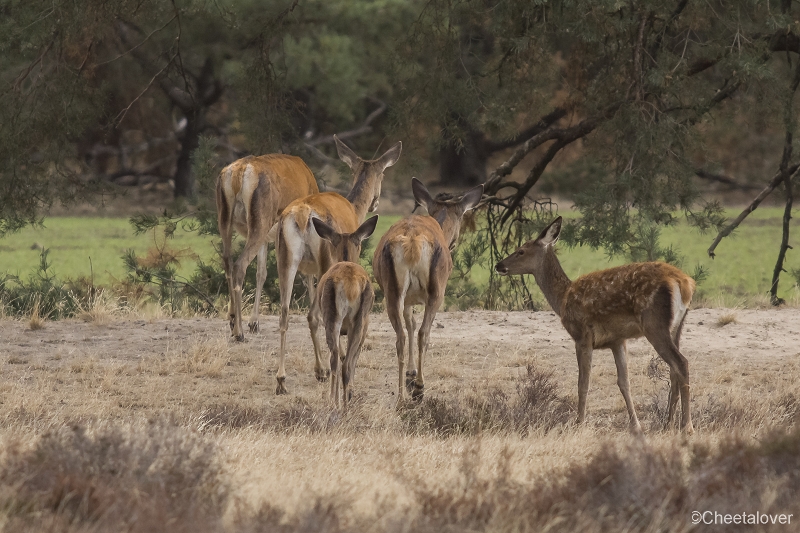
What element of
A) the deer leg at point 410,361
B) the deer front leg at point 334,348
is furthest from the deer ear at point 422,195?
the deer front leg at point 334,348

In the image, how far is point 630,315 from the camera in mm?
8070

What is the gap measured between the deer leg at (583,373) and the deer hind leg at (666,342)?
1.67ft

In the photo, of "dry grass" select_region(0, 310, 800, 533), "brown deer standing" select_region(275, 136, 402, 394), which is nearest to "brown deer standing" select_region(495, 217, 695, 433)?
"dry grass" select_region(0, 310, 800, 533)

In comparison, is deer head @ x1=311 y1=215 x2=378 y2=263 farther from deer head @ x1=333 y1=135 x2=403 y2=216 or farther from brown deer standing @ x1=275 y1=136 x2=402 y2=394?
deer head @ x1=333 y1=135 x2=403 y2=216

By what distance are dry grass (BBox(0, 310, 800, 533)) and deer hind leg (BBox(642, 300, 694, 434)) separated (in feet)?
1.05

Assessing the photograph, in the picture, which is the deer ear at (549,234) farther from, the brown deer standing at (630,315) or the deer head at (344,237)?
the deer head at (344,237)

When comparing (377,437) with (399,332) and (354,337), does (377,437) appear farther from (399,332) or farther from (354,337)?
(399,332)

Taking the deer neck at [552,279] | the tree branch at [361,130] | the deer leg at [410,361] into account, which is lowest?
the deer leg at [410,361]

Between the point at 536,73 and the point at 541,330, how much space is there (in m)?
3.31

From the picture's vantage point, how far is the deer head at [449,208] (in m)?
10.5

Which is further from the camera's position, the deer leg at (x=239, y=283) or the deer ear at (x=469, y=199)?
the deer leg at (x=239, y=283)

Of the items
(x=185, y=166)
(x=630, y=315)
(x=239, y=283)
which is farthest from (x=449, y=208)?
(x=185, y=166)

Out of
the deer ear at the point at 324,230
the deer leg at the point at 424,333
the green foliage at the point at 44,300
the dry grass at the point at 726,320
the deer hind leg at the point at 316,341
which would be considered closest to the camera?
the deer ear at the point at 324,230

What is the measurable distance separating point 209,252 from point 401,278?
57.5 feet
